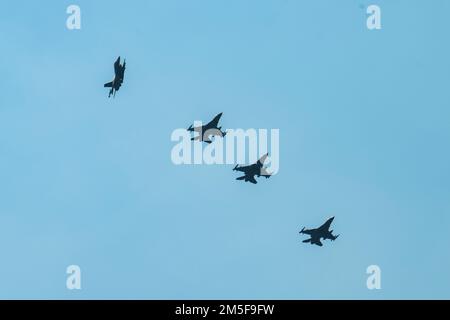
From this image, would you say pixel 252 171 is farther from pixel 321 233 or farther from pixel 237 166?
pixel 321 233

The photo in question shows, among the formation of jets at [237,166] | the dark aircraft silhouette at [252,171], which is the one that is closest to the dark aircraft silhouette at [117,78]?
the formation of jets at [237,166]

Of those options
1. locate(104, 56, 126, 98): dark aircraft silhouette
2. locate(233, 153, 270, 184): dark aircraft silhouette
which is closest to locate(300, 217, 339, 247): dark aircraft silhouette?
locate(233, 153, 270, 184): dark aircraft silhouette

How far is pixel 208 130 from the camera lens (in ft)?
185

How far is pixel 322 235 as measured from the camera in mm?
56219

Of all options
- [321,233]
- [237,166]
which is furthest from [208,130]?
[321,233]

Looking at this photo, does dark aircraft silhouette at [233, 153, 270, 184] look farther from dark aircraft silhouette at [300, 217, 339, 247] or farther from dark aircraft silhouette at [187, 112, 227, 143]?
dark aircraft silhouette at [300, 217, 339, 247]

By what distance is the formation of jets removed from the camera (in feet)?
181

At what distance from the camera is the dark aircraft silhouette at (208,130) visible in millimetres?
55281

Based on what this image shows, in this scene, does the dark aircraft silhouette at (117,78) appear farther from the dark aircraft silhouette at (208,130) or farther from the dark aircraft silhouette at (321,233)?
the dark aircraft silhouette at (321,233)
